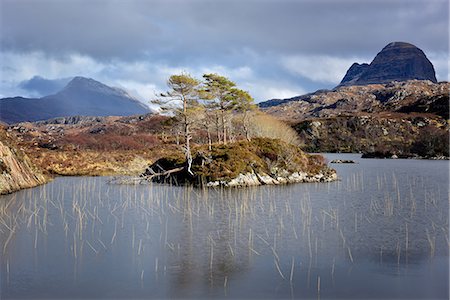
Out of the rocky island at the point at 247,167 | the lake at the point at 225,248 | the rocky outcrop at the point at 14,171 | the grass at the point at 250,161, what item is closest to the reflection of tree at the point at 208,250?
the lake at the point at 225,248

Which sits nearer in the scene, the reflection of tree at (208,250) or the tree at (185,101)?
the reflection of tree at (208,250)

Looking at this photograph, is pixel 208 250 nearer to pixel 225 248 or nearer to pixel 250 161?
pixel 225 248

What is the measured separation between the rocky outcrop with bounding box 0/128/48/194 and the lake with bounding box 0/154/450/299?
5170 millimetres

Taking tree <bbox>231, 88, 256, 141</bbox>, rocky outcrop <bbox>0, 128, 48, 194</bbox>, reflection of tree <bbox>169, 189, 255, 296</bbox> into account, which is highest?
tree <bbox>231, 88, 256, 141</bbox>

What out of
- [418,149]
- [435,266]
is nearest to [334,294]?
[435,266]

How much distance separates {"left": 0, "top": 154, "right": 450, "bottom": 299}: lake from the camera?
536 inches

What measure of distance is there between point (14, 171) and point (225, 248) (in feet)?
95.5

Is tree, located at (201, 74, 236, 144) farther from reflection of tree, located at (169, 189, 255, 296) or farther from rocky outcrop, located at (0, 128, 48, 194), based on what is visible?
reflection of tree, located at (169, 189, 255, 296)

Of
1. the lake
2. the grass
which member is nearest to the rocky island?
the grass

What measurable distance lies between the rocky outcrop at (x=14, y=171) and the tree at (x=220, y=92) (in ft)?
76.2

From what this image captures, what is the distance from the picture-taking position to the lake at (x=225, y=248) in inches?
536

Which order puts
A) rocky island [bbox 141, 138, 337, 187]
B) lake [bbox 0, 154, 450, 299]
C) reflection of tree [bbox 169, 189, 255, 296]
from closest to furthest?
lake [bbox 0, 154, 450, 299] < reflection of tree [bbox 169, 189, 255, 296] < rocky island [bbox 141, 138, 337, 187]

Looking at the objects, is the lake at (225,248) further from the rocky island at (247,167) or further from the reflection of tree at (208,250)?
the rocky island at (247,167)

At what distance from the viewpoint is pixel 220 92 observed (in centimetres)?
6147
